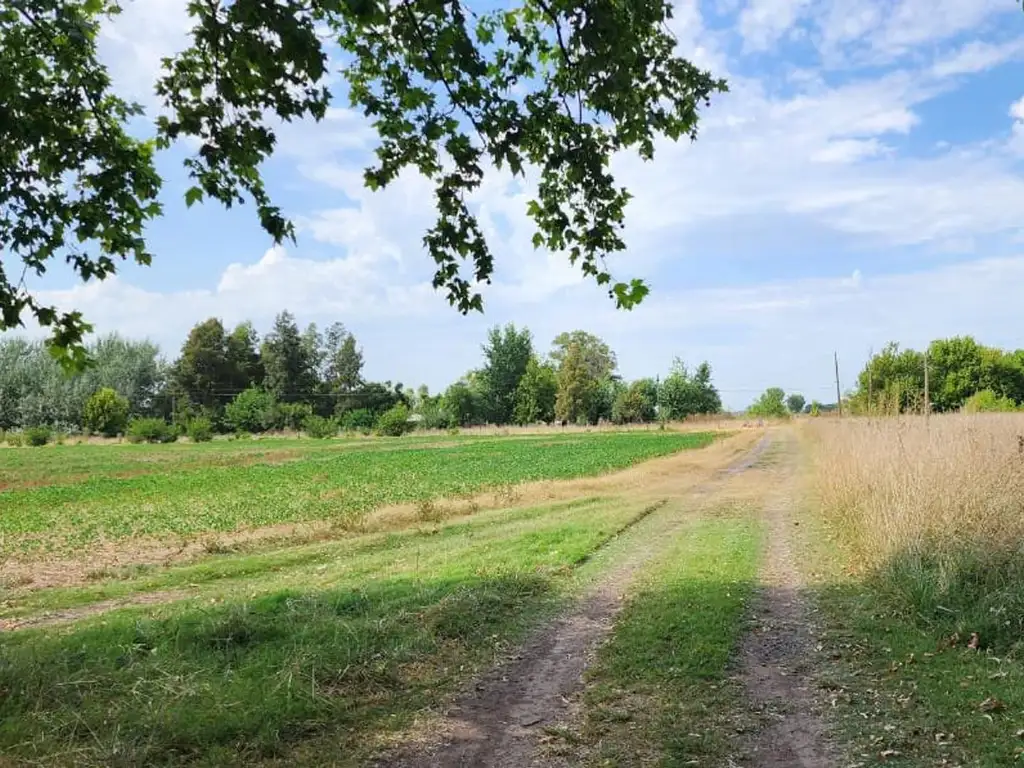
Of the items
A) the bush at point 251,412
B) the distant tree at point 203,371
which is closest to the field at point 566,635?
the bush at point 251,412

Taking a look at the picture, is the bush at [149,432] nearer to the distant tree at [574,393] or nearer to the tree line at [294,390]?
the tree line at [294,390]

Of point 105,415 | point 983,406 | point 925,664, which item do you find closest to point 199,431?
point 105,415

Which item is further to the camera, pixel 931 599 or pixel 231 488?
pixel 231 488

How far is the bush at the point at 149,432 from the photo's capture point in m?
67.4

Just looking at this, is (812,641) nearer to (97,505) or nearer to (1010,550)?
(1010,550)

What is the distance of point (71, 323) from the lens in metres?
5.42

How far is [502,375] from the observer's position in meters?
89.1

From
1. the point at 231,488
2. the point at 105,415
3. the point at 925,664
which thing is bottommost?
the point at 231,488

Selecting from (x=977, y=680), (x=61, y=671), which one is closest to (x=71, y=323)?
(x=61, y=671)

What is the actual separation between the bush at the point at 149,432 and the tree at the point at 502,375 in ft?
116

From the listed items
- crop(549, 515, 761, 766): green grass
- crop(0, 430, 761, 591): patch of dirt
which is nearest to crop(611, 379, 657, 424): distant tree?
crop(0, 430, 761, 591): patch of dirt

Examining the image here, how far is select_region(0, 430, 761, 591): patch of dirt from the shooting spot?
Result: 11.3 m

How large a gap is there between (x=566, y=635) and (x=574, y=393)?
7845 centimetres

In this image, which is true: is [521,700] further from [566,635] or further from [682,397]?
[682,397]
